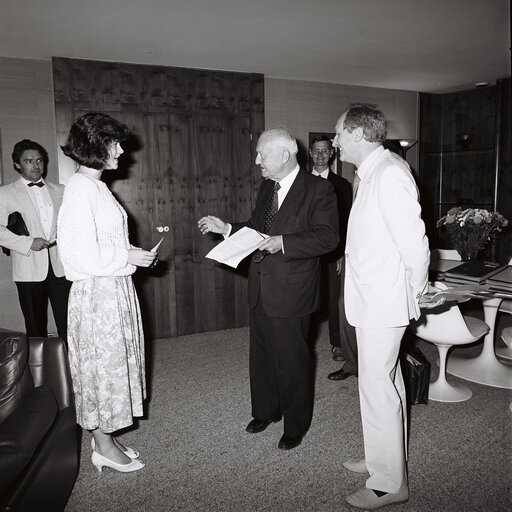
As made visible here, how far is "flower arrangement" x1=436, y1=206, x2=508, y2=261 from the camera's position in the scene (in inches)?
149

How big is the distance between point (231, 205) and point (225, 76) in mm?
1377

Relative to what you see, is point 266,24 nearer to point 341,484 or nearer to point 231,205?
point 231,205

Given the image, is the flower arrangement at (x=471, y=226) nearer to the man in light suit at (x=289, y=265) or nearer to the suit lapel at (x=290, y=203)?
the man in light suit at (x=289, y=265)

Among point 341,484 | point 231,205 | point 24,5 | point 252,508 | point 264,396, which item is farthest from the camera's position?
point 231,205

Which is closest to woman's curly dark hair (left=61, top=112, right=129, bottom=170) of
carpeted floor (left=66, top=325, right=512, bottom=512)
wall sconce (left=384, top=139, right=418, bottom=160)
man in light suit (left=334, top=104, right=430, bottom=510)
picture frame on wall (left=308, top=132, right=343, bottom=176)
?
man in light suit (left=334, top=104, right=430, bottom=510)

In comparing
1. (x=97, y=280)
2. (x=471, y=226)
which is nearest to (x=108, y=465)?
(x=97, y=280)

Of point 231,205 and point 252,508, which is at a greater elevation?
point 231,205

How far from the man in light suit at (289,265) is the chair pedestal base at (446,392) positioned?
1138mm

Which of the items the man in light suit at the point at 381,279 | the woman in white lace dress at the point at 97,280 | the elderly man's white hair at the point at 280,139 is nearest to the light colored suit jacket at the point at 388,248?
the man in light suit at the point at 381,279

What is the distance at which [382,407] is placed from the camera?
6.79ft

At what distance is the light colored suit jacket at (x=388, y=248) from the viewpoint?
1925mm

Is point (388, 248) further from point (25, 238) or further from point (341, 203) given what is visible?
point (25, 238)

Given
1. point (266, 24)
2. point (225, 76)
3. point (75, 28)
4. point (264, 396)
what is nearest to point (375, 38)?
point (266, 24)

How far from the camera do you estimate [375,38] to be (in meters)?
4.09
